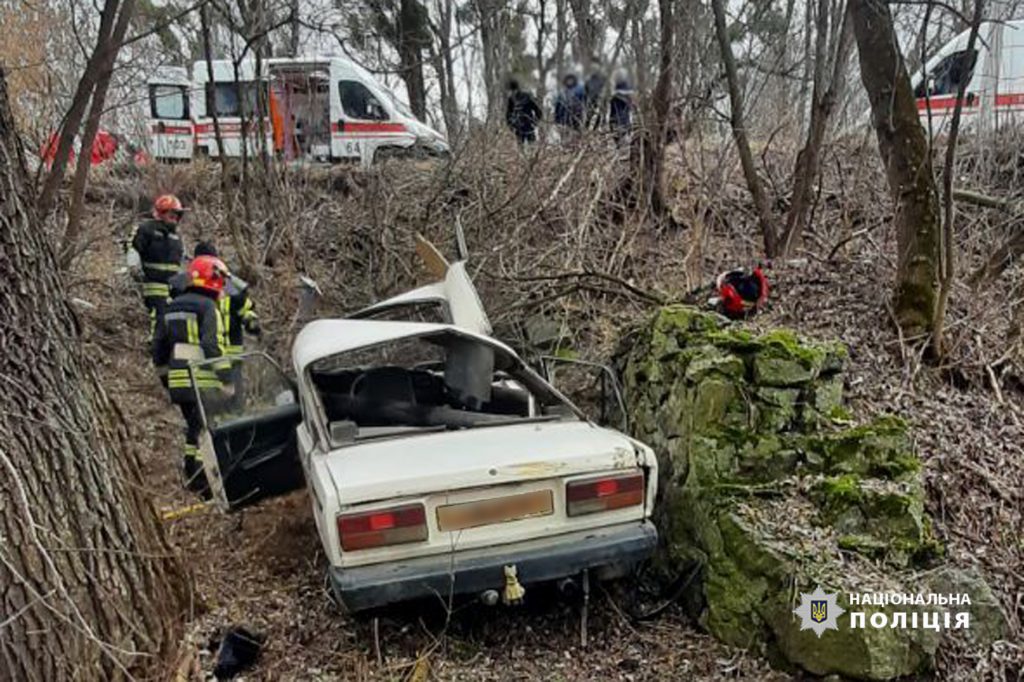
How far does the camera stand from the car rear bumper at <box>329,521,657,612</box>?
3.38 m

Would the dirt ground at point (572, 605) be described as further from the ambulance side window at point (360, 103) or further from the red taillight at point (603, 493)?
the ambulance side window at point (360, 103)

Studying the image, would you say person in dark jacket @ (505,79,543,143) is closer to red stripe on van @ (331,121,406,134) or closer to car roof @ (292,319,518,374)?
car roof @ (292,319,518,374)

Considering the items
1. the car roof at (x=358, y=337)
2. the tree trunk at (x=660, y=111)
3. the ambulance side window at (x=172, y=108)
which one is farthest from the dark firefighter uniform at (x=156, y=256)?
the ambulance side window at (x=172, y=108)

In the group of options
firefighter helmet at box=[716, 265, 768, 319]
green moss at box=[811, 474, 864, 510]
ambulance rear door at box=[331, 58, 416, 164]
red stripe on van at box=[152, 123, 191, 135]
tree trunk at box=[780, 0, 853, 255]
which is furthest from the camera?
ambulance rear door at box=[331, 58, 416, 164]

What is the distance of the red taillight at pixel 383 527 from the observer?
11.1 ft

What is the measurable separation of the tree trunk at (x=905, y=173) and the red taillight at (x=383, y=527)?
4068 mm

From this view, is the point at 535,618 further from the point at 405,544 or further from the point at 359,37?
the point at 359,37

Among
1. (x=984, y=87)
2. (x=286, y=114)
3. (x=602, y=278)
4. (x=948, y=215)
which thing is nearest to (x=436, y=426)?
(x=602, y=278)

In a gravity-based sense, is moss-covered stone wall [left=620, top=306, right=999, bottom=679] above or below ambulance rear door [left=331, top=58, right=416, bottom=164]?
below

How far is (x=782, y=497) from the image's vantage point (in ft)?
13.1

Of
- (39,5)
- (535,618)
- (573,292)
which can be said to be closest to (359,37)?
(39,5)

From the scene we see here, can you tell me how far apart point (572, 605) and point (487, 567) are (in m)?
0.84

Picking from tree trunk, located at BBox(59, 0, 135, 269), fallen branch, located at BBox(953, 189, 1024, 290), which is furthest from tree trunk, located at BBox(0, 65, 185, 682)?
fallen branch, located at BBox(953, 189, 1024, 290)

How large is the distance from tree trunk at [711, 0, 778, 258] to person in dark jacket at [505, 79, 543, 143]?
1.95 metres
